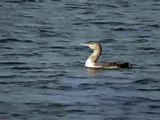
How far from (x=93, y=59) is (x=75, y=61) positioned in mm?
672

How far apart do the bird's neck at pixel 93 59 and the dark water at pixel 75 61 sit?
0.81 ft

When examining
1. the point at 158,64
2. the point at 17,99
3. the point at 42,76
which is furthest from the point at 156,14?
the point at 17,99

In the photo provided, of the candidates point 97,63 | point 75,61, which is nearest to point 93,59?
point 97,63

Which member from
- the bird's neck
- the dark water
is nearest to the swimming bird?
the bird's neck

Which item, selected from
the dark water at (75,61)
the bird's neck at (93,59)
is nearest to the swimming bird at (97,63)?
the bird's neck at (93,59)

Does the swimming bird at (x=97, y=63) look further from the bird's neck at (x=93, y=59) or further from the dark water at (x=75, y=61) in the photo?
the dark water at (x=75, y=61)

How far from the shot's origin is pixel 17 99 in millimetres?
20609

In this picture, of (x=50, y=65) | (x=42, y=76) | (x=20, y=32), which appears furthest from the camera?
(x=20, y=32)

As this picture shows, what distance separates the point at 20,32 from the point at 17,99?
11706 mm

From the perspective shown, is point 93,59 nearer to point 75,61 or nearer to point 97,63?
point 97,63

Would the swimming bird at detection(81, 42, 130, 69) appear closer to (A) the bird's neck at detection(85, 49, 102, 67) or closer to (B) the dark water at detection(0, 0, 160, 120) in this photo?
(A) the bird's neck at detection(85, 49, 102, 67)

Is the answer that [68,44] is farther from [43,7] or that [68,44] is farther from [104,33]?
[43,7]

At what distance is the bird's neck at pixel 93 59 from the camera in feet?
83.1

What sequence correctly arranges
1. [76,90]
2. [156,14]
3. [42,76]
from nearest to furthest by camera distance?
[76,90] → [42,76] → [156,14]
